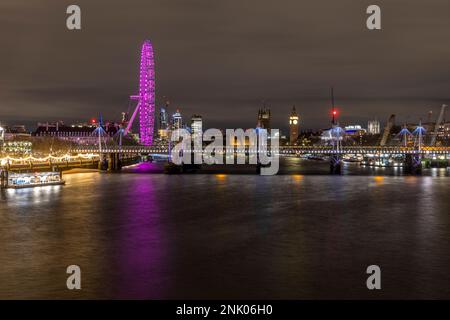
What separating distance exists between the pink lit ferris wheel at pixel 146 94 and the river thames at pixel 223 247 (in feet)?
307

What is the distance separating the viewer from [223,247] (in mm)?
22938

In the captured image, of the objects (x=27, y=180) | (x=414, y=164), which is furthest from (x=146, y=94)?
(x=27, y=180)

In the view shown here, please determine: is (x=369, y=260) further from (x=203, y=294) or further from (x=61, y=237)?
(x=61, y=237)

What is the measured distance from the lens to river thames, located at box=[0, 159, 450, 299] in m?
16.5

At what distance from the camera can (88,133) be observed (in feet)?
615

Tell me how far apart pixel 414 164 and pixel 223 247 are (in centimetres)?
7470

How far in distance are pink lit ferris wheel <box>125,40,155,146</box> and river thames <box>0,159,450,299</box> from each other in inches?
3681

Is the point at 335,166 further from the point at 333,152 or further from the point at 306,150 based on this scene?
the point at 306,150

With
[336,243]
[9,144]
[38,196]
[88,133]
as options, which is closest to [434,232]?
[336,243]

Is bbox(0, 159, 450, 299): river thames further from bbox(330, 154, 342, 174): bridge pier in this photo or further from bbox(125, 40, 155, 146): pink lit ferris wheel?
bbox(125, 40, 155, 146): pink lit ferris wheel

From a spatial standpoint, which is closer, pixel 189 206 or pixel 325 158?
pixel 189 206

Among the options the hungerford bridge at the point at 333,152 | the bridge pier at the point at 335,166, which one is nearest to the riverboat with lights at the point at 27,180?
the hungerford bridge at the point at 333,152

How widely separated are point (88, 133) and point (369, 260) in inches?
6861

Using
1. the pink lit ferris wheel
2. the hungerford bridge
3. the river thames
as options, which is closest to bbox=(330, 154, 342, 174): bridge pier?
the hungerford bridge
